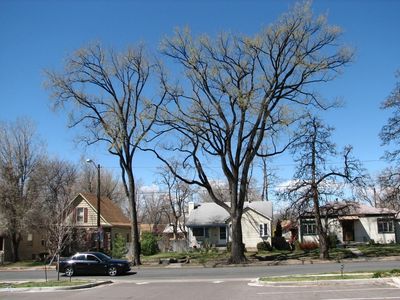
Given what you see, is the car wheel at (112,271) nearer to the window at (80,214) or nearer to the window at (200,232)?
the window at (80,214)

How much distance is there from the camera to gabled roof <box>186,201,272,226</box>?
189 ft

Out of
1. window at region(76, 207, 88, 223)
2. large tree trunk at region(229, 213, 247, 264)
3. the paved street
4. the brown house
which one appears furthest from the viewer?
window at region(76, 207, 88, 223)

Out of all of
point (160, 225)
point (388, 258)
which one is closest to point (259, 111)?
point (388, 258)

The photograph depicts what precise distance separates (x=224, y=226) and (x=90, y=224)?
1557 cm

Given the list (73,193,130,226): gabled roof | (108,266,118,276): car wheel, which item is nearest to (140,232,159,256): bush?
(73,193,130,226): gabled roof

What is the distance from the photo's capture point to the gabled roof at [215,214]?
2267 inches

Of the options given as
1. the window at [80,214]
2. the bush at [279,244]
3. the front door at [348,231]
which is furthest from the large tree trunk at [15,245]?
the front door at [348,231]

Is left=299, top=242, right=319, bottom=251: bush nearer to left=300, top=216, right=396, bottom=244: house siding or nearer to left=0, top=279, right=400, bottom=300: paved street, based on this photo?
left=300, top=216, right=396, bottom=244: house siding

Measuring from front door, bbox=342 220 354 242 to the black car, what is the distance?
31.4 metres

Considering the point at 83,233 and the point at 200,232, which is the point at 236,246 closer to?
the point at 83,233

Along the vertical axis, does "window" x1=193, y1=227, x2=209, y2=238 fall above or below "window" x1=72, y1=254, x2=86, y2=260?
above

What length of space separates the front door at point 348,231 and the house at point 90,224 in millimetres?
25582

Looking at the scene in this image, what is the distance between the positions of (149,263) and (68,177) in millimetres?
27179

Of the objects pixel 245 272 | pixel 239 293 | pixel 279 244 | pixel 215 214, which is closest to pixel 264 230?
pixel 279 244
